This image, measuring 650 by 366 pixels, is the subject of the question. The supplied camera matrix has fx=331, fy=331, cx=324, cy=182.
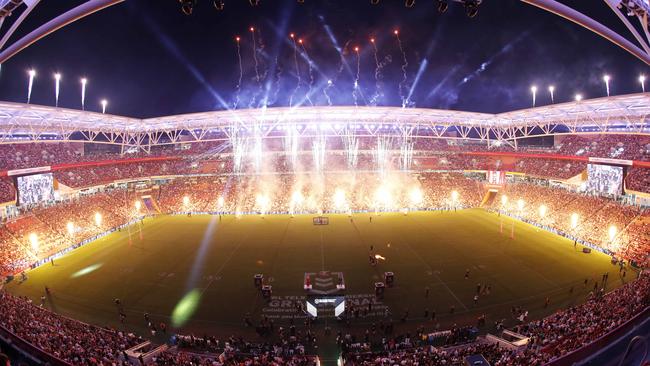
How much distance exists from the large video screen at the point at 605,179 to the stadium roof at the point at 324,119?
4.66 meters

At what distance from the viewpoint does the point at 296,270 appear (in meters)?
27.0

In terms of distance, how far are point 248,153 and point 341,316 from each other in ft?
141

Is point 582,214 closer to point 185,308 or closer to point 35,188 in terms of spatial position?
point 185,308

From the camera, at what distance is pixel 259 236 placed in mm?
37062

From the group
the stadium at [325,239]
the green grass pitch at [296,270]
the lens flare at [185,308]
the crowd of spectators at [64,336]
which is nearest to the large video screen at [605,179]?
the stadium at [325,239]

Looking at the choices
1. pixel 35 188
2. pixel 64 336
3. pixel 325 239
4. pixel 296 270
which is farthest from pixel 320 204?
pixel 64 336

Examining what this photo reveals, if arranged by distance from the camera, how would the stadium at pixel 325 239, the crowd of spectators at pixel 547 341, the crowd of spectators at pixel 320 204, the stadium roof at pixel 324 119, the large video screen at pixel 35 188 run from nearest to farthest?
1. the crowd of spectators at pixel 547 341
2. the stadium at pixel 325 239
3. the crowd of spectators at pixel 320 204
4. the stadium roof at pixel 324 119
5. the large video screen at pixel 35 188

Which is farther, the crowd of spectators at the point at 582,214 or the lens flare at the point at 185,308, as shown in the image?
the crowd of spectators at the point at 582,214

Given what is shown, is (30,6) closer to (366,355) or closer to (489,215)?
(366,355)

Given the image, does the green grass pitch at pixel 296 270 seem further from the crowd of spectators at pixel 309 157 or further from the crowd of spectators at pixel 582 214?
the crowd of spectators at pixel 309 157

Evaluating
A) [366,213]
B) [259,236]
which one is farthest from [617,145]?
[259,236]

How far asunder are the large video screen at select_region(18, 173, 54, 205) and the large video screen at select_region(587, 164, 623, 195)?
6398 centimetres

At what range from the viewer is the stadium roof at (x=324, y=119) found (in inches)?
1287

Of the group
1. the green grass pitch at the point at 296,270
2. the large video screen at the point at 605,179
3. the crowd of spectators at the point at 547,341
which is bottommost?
the green grass pitch at the point at 296,270
